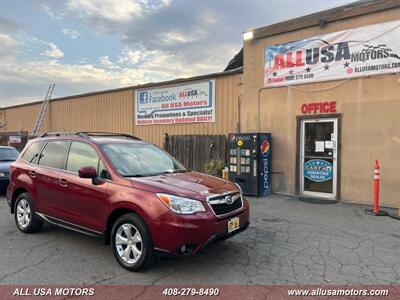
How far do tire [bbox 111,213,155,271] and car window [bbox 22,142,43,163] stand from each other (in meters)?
2.55

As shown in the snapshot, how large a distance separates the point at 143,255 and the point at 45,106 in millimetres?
17492

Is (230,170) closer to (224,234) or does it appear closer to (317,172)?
(317,172)

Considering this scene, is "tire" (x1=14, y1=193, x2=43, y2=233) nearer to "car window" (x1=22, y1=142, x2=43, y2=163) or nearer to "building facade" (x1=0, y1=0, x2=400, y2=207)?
"car window" (x1=22, y1=142, x2=43, y2=163)

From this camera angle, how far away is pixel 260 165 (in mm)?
9242

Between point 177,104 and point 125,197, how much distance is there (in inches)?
340

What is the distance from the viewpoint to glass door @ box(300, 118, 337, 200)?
28.9ft

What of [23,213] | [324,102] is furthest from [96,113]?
[324,102]

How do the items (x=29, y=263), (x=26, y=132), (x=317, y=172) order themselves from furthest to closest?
(x=26, y=132) < (x=317, y=172) < (x=29, y=263)

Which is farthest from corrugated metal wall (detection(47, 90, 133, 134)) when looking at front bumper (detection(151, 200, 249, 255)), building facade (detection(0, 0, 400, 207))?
front bumper (detection(151, 200, 249, 255))

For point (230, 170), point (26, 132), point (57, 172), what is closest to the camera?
point (57, 172)

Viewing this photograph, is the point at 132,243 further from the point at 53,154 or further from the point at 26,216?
the point at 26,216

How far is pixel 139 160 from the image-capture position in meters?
5.12

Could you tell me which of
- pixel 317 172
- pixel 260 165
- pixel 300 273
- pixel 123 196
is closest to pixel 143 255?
pixel 123 196

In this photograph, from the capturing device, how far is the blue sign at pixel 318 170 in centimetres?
889
